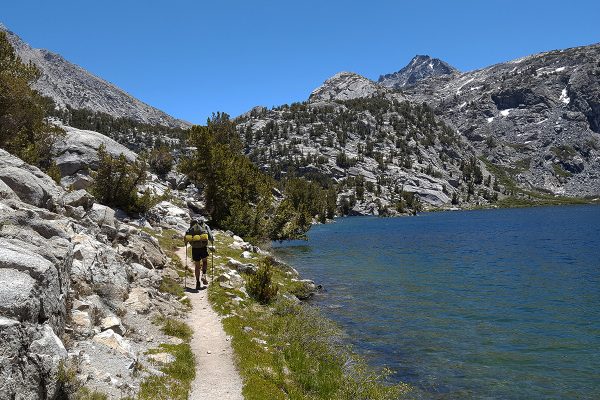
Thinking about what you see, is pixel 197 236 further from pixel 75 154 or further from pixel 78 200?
pixel 75 154

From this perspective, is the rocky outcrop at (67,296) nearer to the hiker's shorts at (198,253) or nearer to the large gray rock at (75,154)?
the hiker's shorts at (198,253)

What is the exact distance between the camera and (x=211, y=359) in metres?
15.5

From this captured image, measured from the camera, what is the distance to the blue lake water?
65.0ft

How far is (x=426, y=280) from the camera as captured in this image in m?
42.4

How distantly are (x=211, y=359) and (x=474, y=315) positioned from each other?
21192 millimetres

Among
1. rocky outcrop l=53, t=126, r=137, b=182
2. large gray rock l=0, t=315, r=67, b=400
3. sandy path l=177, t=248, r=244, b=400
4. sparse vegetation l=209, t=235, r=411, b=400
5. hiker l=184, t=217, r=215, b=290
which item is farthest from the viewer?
rocky outcrop l=53, t=126, r=137, b=182

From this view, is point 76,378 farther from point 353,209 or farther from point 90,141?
point 353,209

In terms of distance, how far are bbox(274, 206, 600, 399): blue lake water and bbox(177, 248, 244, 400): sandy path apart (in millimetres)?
8289

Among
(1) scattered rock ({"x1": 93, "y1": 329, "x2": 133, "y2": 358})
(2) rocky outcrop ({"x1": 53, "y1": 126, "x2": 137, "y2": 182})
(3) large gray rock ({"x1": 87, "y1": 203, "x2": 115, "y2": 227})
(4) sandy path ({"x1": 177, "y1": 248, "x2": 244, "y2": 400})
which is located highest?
(2) rocky outcrop ({"x1": 53, "y1": 126, "x2": 137, "y2": 182})

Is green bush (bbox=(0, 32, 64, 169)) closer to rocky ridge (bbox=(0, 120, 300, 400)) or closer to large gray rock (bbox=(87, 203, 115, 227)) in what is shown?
large gray rock (bbox=(87, 203, 115, 227))

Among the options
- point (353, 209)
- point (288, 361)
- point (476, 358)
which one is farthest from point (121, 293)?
point (353, 209)

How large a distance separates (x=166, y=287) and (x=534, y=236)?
7776 centimetres

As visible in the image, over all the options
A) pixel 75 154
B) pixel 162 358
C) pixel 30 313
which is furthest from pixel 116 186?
pixel 30 313

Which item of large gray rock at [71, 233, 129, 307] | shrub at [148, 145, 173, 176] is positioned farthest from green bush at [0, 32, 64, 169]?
shrub at [148, 145, 173, 176]
